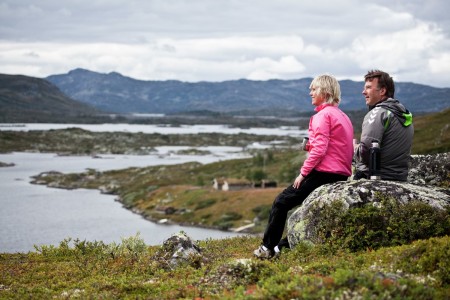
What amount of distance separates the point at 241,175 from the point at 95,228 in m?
58.6

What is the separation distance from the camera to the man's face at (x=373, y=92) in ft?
41.8

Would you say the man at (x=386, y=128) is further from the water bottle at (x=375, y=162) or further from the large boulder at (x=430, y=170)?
the large boulder at (x=430, y=170)

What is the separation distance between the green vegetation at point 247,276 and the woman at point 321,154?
77 cm

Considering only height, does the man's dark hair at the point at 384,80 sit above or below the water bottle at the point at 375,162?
above

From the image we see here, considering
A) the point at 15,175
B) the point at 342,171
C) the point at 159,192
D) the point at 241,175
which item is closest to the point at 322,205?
the point at 342,171

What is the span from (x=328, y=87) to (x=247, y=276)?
4770 millimetres

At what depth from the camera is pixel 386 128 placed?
12.5 metres

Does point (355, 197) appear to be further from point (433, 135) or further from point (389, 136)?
point (433, 135)

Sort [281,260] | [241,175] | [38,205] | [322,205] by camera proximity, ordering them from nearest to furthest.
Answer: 1. [281,260]
2. [322,205]
3. [38,205]
4. [241,175]

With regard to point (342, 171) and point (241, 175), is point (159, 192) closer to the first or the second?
point (241, 175)

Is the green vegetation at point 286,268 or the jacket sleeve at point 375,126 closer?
the green vegetation at point 286,268

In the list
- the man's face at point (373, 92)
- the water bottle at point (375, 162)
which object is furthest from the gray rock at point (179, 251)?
the man's face at point (373, 92)

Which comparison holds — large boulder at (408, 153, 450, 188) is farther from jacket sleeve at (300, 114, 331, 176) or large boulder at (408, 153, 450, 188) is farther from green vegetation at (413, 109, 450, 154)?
green vegetation at (413, 109, 450, 154)

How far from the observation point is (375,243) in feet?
38.2
